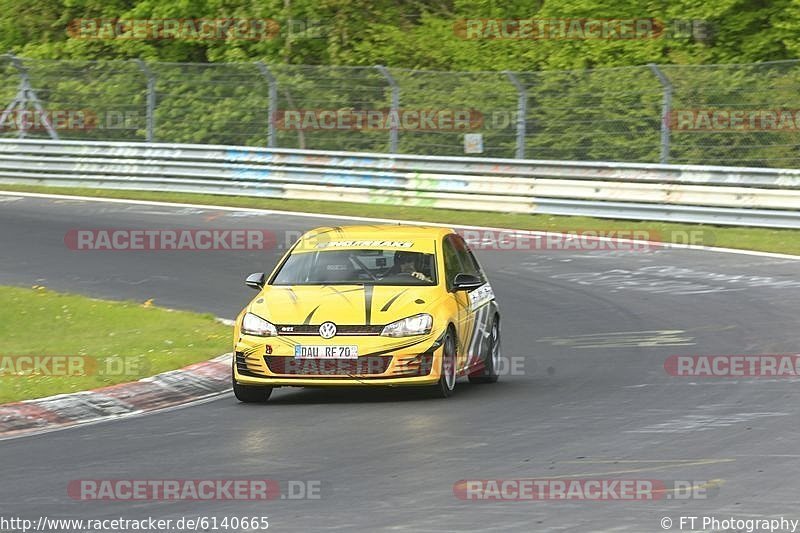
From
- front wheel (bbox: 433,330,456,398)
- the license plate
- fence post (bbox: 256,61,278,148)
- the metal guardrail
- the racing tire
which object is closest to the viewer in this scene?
the license plate

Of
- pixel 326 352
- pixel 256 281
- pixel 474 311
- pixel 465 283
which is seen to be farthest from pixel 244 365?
pixel 474 311

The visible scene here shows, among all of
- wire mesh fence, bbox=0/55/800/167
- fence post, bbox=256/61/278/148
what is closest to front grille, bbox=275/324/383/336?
wire mesh fence, bbox=0/55/800/167

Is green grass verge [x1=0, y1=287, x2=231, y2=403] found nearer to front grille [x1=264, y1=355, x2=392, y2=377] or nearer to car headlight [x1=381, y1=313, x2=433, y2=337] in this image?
front grille [x1=264, y1=355, x2=392, y2=377]

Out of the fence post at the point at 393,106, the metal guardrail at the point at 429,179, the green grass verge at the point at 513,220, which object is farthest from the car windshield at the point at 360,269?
the fence post at the point at 393,106

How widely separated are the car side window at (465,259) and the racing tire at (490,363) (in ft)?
1.69

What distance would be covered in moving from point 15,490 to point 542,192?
744 inches

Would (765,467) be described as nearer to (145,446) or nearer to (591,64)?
(145,446)

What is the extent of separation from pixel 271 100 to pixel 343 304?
60.4ft

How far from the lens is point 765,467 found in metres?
8.85

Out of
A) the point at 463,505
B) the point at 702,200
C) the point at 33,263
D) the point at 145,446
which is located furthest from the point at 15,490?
the point at 702,200

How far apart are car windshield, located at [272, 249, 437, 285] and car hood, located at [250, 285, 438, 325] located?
18 centimetres

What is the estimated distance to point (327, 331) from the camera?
11.9 m

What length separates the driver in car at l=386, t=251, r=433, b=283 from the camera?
42.1ft

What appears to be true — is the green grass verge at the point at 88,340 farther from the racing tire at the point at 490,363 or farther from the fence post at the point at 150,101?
the fence post at the point at 150,101
